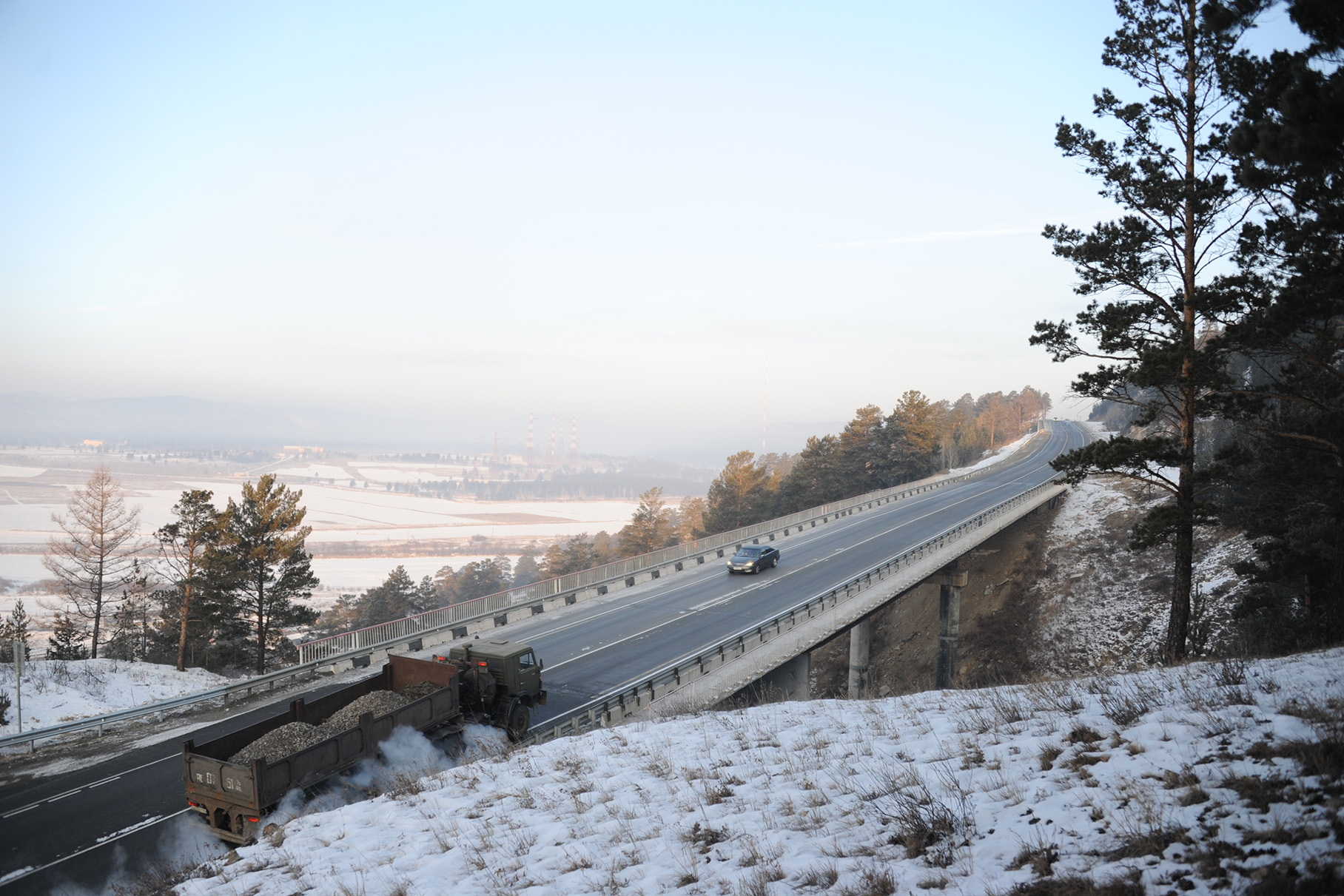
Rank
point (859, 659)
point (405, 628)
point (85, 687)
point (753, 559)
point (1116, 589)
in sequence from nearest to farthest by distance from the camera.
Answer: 1. point (85, 687)
2. point (405, 628)
3. point (859, 659)
4. point (753, 559)
5. point (1116, 589)

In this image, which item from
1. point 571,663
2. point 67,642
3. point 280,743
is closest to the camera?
point 280,743

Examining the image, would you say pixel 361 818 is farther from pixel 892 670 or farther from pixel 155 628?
pixel 155 628

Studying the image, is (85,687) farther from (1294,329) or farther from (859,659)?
(1294,329)

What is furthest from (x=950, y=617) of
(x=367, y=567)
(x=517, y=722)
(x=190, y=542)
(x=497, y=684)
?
(x=367, y=567)

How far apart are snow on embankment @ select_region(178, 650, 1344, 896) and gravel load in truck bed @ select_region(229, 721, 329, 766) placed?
223cm

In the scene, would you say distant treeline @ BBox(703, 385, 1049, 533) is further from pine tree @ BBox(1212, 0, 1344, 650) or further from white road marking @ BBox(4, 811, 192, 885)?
white road marking @ BBox(4, 811, 192, 885)

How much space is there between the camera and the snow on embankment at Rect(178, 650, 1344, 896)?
4.77m

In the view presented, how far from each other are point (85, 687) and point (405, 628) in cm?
1003

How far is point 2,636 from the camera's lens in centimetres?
3403

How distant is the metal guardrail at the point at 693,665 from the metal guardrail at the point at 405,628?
985 centimetres

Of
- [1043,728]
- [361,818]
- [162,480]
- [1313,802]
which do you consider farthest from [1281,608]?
[162,480]

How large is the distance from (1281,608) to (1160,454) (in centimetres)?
947

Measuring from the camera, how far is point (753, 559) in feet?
121

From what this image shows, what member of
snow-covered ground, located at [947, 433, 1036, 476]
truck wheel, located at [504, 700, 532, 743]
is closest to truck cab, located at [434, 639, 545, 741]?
truck wheel, located at [504, 700, 532, 743]
